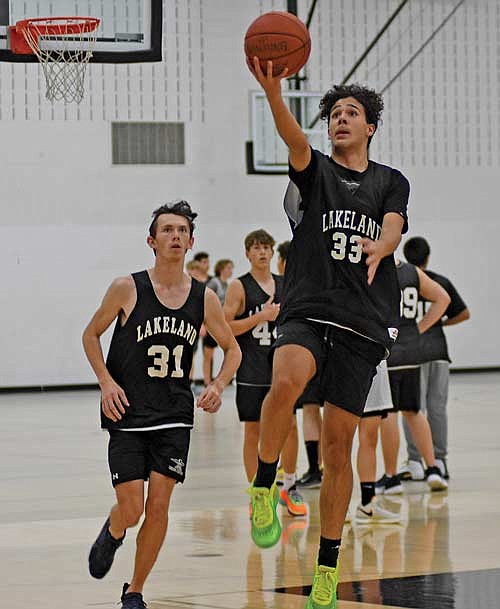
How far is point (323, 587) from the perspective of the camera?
521cm

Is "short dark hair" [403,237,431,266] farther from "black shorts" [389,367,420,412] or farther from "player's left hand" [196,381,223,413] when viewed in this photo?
"player's left hand" [196,381,223,413]

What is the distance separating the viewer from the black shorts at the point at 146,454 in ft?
18.1

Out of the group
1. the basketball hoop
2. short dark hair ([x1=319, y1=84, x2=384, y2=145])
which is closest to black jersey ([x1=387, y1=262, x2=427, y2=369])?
the basketball hoop

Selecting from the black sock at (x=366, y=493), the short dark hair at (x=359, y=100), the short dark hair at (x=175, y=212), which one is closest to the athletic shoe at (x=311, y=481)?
the black sock at (x=366, y=493)

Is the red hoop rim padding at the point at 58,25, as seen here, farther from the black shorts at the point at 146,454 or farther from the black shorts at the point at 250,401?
the black shorts at the point at 146,454

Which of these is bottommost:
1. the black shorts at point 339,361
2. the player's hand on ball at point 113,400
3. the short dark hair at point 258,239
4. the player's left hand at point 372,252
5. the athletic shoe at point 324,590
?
the athletic shoe at point 324,590

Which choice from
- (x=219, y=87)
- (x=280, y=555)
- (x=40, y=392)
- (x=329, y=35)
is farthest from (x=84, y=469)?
(x=329, y=35)

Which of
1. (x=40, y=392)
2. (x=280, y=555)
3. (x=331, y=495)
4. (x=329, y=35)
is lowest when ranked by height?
(x=40, y=392)

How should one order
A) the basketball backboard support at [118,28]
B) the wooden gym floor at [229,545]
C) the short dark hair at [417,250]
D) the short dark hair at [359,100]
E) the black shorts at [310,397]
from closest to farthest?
the short dark hair at [359,100]
the wooden gym floor at [229,545]
the black shorts at [310,397]
the short dark hair at [417,250]
the basketball backboard support at [118,28]

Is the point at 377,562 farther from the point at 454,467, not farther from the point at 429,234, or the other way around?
the point at 429,234

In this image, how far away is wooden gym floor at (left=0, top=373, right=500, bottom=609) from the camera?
19.3 ft

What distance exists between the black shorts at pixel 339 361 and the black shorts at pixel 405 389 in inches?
166

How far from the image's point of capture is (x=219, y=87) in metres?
20.9

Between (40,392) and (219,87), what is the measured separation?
5.97m
